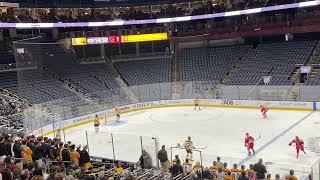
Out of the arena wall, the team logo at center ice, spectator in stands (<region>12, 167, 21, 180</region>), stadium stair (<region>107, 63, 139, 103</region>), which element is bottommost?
the arena wall

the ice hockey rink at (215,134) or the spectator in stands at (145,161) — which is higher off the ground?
the spectator in stands at (145,161)

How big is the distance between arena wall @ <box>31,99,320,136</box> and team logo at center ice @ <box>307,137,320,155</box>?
8625 mm

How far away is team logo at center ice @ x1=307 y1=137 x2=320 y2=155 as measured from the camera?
17.5 meters

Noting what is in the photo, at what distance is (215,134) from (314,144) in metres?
5.44

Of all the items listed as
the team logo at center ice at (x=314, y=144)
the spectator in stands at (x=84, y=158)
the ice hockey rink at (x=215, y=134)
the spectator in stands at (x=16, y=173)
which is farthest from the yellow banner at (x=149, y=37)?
the spectator in stands at (x=16, y=173)

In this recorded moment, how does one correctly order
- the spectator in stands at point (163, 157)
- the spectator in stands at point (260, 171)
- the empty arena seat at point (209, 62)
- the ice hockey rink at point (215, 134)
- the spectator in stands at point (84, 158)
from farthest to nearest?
the empty arena seat at point (209, 62) → the ice hockey rink at point (215, 134) → the spectator in stands at point (163, 157) → the spectator in stands at point (84, 158) → the spectator in stands at point (260, 171)

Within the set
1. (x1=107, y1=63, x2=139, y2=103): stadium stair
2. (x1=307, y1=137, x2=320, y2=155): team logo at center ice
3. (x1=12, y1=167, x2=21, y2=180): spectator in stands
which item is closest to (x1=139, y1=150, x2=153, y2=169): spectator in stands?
(x1=12, y1=167, x2=21, y2=180): spectator in stands

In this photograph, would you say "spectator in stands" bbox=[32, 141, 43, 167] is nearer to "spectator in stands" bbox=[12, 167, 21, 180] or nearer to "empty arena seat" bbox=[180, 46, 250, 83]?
"spectator in stands" bbox=[12, 167, 21, 180]

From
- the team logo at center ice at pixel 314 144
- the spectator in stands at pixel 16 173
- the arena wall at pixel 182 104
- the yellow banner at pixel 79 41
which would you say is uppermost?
the yellow banner at pixel 79 41

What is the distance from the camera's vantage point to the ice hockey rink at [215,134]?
16719mm

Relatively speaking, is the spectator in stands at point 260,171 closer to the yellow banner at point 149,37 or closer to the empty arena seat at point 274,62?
the empty arena seat at point 274,62

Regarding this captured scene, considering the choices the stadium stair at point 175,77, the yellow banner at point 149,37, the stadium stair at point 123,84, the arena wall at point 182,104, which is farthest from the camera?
the yellow banner at point 149,37

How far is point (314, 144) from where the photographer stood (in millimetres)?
18531

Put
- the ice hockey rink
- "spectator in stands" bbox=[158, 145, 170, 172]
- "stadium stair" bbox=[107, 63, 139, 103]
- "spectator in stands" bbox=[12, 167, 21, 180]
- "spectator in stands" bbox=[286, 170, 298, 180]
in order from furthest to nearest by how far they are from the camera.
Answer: "stadium stair" bbox=[107, 63, 139, 103] < the ice hockey rink < "spectator in stands" bbox=[158, 145, 170, 172] < "spectator in stands" bbox=[286, 170, 298, 180] < "spectator in stands" bbox=[12, 167, 21, 180]
